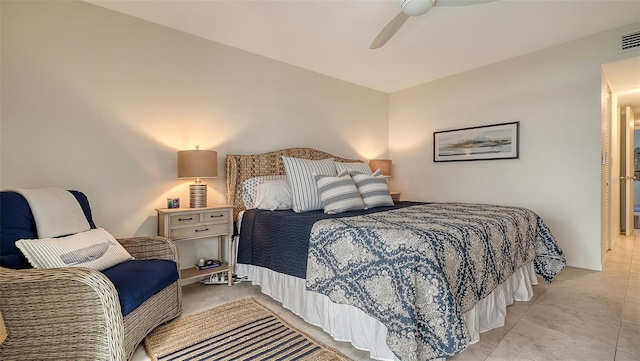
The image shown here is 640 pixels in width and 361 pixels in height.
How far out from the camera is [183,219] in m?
2.60

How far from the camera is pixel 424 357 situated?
142cm

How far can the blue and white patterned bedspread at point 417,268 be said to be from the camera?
142 centimetres

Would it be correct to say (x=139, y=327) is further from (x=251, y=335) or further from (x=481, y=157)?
(x=481, y=157)

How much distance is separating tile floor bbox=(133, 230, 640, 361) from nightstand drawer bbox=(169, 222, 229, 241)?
1.78ft

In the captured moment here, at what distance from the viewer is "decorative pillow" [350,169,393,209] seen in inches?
116

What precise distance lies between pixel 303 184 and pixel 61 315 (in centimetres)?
193

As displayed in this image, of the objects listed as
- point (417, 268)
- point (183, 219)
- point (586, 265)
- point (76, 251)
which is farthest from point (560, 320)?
point (76, 251)

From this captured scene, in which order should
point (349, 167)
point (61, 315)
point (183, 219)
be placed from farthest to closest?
point (349, 167)
point (183, 219)
point (61, 315)

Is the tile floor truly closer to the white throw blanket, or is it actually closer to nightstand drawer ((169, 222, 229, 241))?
nightstand drawer ((169, 222, 229, 241))

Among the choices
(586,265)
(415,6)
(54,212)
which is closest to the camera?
(54,212)

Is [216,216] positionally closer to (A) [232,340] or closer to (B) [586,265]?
(A) [232,340]

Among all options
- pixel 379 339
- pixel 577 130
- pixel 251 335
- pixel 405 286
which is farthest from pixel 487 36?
pixel 251 335

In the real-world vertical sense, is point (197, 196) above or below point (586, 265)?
above

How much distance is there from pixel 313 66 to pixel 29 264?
133 inches
